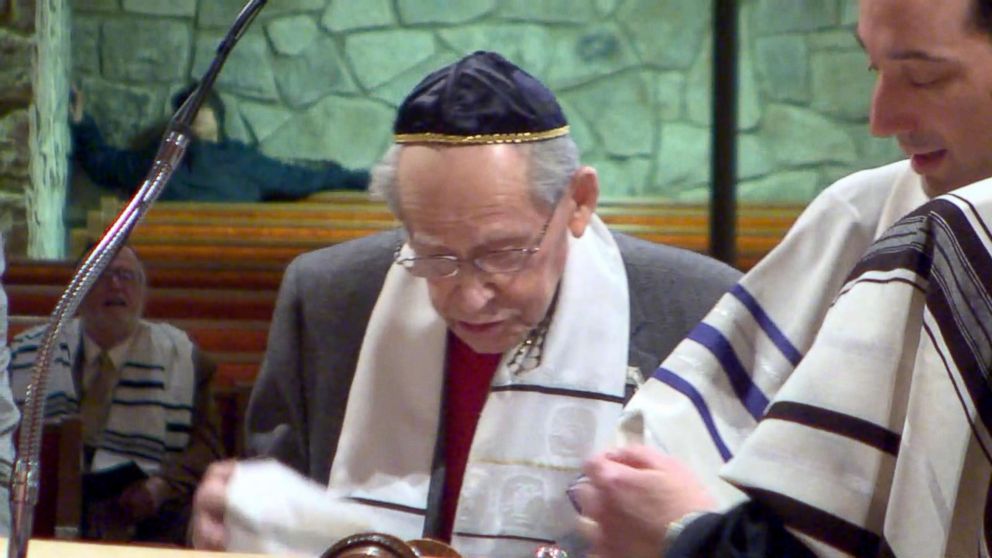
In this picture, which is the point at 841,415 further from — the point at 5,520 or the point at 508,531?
the point at 5,520

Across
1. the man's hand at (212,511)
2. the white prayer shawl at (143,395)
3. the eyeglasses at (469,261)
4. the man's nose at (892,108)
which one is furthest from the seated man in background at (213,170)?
the man's nose at (892,108)

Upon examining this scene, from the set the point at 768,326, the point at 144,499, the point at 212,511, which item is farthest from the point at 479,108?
the point at 144,499

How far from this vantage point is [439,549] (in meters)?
1.62

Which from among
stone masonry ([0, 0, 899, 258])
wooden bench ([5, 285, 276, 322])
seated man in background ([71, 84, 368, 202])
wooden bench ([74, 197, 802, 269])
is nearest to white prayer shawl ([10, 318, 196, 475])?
wooden bench ([5, 285, 276, 322])

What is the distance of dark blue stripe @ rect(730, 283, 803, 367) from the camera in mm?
1410

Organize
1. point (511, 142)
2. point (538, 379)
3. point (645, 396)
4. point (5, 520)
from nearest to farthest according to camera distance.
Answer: point (645, 396) < point (511, 142) < point (538, 379) < point (5, 520)

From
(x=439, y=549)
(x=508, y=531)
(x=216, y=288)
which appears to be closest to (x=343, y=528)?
(x=439, y=549)

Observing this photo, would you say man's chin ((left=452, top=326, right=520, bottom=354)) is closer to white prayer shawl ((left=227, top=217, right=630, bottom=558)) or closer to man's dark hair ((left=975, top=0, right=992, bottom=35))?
white prayer shawl ((left=227, top=217, right=630, bottom=558))

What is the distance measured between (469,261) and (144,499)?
2067 mm

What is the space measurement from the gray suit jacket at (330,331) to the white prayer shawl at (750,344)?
0.78 meters

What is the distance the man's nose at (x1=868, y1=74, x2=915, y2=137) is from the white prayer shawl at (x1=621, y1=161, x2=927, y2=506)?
4.6 inches

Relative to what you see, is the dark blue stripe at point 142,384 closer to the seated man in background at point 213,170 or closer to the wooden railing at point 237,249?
the wooden railing at point 237,249

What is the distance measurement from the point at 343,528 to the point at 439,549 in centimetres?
21

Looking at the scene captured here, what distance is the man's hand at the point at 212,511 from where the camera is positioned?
6.28 ft
